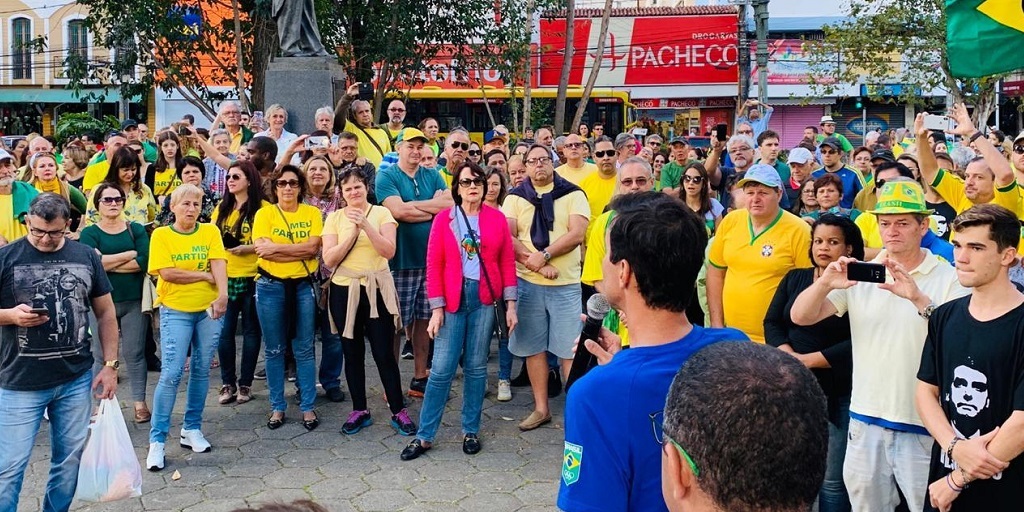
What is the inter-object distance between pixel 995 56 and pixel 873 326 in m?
1.74

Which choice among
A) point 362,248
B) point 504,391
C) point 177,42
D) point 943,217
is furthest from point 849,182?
point 177,42

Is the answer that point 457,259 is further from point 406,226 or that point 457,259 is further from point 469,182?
point 406,226

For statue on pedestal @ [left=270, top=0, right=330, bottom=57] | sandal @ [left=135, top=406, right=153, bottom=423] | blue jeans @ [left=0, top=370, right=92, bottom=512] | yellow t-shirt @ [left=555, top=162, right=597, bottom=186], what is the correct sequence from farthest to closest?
statue on pedestal @ [left=270, top=0, right=330, bottom=57] → yellow t-shirt @ [left=555, top=162, right=597, bottom=186] → sandal @ [left=135, top=406, right=153, bottom=423] → blue jeans @ [left=0, top=370, right=92, bottom=512]

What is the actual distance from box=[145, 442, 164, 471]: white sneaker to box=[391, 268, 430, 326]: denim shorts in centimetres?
204

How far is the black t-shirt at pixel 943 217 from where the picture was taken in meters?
6.60

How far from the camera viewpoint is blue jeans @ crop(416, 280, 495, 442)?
21.0 ft

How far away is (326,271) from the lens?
7.23 meters

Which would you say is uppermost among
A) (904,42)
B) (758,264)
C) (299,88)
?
(904,42)

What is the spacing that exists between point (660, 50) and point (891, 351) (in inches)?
1472

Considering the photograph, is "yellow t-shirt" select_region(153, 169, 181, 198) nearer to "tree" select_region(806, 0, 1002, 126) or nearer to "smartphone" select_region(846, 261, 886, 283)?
"smartphone" select_region(846, 261, 886, 283)

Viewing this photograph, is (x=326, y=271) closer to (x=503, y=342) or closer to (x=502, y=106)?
(x=503, y=342)

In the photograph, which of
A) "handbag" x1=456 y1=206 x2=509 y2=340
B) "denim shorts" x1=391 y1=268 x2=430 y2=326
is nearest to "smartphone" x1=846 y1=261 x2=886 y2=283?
"handbag" x1=456 y1=206 x2=509 y2=340

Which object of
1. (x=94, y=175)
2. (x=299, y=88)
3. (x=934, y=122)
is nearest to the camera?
(x=934, y=122)

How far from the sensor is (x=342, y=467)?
20.2 feet
